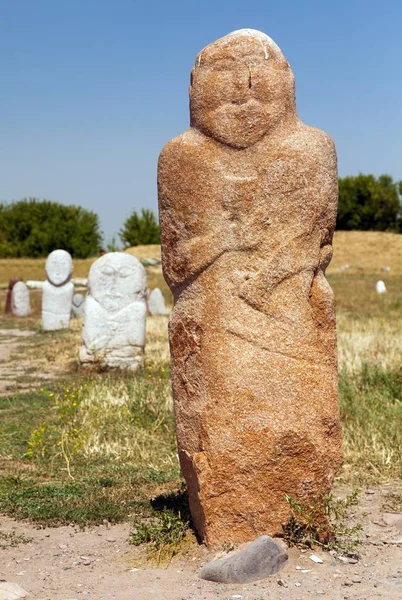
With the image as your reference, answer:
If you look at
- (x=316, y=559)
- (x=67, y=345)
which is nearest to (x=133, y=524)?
(x=316, y=559)

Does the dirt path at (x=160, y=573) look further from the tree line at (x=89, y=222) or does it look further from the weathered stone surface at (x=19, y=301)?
the tree line at (x=89, y=222)

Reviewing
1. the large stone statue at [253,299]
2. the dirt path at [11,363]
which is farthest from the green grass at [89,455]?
the dirt path at [11,363]

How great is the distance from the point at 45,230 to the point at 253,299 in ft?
177

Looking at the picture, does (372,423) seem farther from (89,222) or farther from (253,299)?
(89,222)

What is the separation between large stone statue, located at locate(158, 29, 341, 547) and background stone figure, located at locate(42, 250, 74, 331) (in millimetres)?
14213

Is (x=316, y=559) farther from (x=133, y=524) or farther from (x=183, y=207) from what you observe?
(x=183, y=207)

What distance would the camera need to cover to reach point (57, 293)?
1875 cm

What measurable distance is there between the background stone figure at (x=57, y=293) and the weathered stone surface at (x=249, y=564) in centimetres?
1457

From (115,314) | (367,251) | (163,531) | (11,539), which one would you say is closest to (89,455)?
(11,539)

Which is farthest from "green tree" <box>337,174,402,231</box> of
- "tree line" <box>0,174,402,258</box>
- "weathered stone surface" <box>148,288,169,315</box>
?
"weathered stone surface" <box>148,288,169,315</box>

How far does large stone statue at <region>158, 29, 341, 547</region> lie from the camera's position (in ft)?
14.9

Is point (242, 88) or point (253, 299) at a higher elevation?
point (242, 88)

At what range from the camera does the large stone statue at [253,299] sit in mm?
4527

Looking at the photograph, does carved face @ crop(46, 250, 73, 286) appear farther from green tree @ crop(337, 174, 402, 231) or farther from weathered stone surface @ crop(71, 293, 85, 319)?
green tree @ crop(337, 174, 402, 231)
